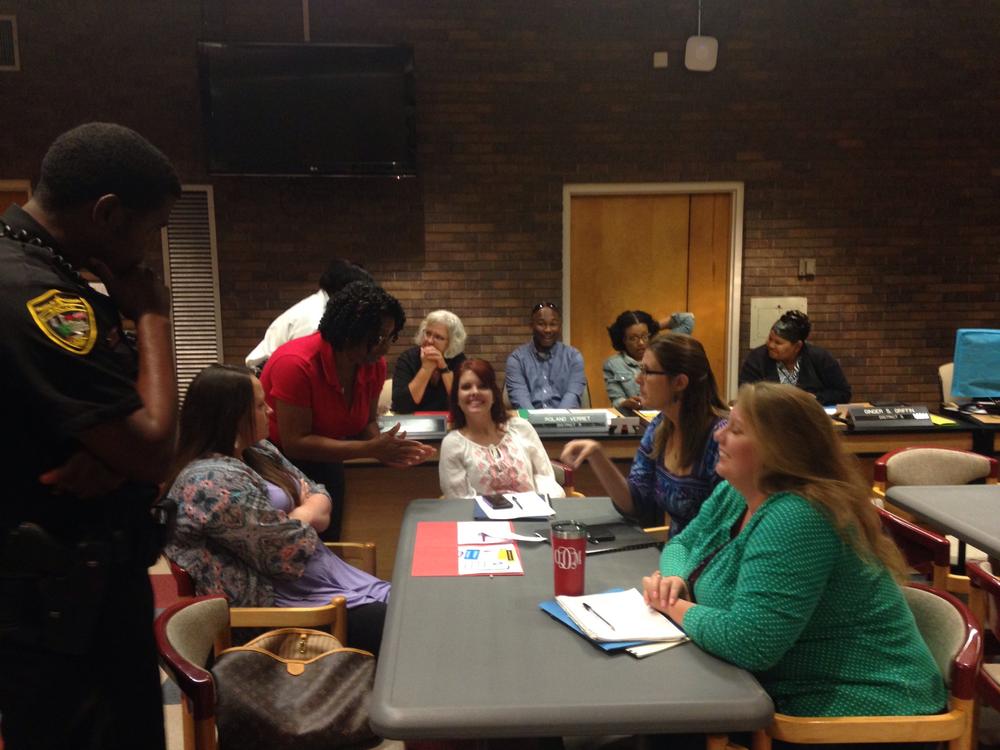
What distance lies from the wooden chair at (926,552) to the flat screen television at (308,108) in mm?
3800

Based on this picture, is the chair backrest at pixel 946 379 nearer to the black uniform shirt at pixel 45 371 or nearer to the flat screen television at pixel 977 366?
the flat screen television at pixel 977 366

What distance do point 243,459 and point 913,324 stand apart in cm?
528

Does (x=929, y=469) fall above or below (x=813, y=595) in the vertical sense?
below

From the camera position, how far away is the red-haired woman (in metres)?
2.89

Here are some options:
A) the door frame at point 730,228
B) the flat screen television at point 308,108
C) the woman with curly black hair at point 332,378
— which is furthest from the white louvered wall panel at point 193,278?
the woman with curly black hair at point 332,378

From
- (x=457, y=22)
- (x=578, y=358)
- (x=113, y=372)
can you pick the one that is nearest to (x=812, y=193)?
(x=578, y=358)

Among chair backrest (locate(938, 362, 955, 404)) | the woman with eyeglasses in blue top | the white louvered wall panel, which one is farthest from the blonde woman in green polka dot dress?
the white louvered wall panel

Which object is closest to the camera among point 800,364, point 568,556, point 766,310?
point 568,556

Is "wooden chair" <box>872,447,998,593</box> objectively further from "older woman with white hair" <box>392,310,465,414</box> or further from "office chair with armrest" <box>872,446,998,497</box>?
"older woman with white hair" <box>392,310,465,414</box>

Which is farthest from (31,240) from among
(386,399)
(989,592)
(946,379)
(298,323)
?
(946,379)

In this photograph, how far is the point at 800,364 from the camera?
182 inches

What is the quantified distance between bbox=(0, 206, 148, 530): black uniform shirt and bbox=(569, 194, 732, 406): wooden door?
4844 millimetres

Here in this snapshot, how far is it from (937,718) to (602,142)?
15.5 ft

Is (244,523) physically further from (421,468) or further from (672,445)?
(421,468)
